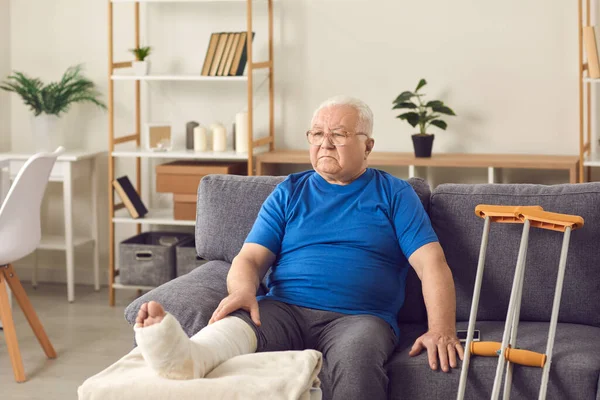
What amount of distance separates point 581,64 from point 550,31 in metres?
0.53

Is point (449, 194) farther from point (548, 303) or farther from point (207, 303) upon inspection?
point (207, 303)

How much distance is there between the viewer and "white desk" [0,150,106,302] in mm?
4625

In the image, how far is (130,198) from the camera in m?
4.63

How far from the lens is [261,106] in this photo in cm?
475

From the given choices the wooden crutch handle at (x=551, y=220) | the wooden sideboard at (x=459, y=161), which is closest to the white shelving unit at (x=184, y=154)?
the wooden sideboard at (x=459, y=161)

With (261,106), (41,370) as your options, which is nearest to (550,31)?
(261,106)

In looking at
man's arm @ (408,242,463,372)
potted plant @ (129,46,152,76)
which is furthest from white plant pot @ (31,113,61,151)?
man's arm @ (408,242,463,372)

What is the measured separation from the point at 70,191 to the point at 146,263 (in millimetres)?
564

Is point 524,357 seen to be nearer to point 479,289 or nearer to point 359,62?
point 479,289

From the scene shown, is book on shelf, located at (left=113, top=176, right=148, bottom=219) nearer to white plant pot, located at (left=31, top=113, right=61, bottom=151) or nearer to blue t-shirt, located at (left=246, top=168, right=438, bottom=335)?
white plant pot, located at (left=31, top=113, right=61, bottom=151)

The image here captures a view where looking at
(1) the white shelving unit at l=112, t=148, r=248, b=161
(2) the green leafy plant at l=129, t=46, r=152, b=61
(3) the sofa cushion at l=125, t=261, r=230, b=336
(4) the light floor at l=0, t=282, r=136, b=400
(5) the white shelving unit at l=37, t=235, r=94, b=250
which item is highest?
(2) the green leafy plant at l=129, t=46, r=152, b=61

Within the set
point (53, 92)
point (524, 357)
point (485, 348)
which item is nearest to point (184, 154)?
point (53, 92)

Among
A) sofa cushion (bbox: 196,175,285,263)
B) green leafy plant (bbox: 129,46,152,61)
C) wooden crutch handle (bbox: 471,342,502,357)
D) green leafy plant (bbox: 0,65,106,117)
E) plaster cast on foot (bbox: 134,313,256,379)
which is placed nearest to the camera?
plaster cast on foot (bbox: 134,313,256,379)

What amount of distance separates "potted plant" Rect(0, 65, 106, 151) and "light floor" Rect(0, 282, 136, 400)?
0.85 metres
